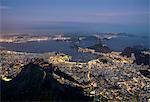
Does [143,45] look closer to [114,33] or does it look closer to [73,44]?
[114,33]

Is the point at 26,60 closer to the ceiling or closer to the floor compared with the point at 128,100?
closer to the ceiling

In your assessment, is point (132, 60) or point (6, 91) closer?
point (6, 91)

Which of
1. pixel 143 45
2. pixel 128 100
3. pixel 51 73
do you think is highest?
pixel 143 45

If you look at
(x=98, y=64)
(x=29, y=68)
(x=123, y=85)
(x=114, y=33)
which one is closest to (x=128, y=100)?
(x=123, y=85)

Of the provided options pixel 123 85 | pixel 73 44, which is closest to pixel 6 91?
pixel 73 44

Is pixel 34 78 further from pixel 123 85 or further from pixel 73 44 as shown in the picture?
pixel 123 85

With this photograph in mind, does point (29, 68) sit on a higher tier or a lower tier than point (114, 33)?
lower

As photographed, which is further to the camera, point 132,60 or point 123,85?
point 132,60

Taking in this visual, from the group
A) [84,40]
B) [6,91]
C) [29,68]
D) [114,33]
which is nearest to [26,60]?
[29,68]
